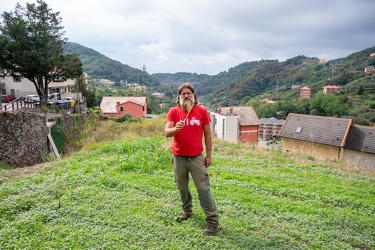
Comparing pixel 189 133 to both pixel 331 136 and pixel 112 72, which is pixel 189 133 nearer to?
pixel 331 136

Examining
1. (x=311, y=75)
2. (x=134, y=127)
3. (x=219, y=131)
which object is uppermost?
→ (x=311, y=75)

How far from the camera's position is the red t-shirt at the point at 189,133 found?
2.96 m

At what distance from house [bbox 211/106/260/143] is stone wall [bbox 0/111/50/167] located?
43.8ft

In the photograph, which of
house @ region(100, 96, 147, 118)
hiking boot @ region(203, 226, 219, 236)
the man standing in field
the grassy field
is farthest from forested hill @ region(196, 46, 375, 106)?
hiking boot @ region(203, 226, 219, 236)

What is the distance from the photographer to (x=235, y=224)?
315cm

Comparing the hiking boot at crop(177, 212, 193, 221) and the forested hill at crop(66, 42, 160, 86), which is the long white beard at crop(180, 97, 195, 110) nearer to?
the hiking boot at crop(177, 212, 193, 221)

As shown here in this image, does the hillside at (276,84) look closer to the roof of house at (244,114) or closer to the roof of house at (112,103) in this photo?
the roof of house at (112,103)

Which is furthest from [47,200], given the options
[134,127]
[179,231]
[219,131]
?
[219,131]

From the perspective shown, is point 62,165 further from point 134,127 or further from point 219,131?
point 219,131

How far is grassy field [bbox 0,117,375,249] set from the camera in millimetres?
2777

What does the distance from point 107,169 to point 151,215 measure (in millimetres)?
2305

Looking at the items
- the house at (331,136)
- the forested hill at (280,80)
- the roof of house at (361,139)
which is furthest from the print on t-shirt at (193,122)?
the forested hill at (280,80)

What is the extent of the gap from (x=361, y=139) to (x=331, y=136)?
164cm

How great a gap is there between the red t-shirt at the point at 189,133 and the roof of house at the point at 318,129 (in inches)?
558
